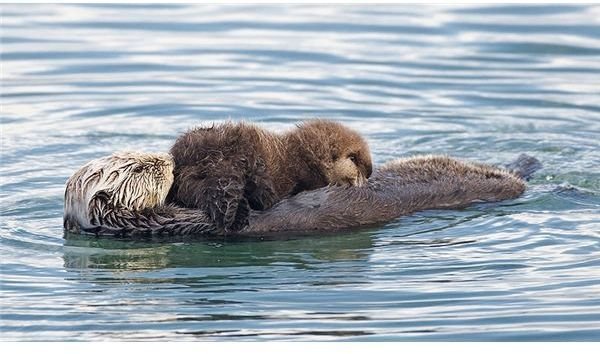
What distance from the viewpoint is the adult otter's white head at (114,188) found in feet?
26.7

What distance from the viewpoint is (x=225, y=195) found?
26.3 feet

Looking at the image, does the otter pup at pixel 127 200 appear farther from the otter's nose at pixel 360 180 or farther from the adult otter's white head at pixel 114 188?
the otter's nose at pixel 360 180

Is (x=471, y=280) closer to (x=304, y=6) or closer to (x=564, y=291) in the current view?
(x=564, y=291)

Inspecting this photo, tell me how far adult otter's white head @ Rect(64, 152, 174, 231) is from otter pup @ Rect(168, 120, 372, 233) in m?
0.15

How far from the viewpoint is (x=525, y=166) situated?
10.1m

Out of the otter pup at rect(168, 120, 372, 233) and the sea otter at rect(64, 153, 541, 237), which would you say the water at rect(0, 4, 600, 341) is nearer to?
the sea otter at rect(64, 153, 541, 237)

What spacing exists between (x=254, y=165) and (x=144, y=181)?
2.40 ft

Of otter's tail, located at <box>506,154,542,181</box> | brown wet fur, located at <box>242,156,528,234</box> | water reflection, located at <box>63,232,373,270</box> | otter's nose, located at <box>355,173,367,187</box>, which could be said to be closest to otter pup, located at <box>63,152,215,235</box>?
water reflection, located at <box>63,232,373,270</box>

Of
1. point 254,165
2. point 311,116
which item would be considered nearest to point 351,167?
Result: point 254,165

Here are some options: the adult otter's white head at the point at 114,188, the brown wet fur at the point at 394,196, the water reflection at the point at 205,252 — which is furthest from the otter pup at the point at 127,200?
the brown wet fur at the point at 394,196

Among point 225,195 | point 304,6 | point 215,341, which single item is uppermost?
point 304,6

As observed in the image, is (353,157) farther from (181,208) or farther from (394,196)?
(181,208)

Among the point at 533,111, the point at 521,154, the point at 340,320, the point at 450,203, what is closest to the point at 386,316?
the point at 340,320

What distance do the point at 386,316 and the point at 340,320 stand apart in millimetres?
277
